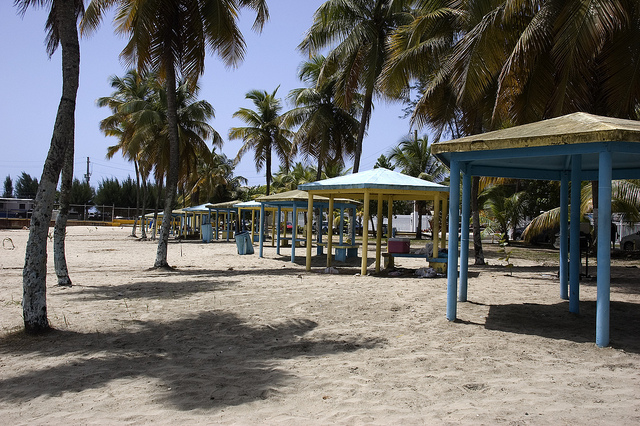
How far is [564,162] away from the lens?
7949mm

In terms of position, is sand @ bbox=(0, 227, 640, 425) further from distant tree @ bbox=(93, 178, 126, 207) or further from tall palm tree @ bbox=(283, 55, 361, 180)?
distant tree @ bbox=(93, 178, 126, 207)

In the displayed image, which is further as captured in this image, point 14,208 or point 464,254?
point 14,208

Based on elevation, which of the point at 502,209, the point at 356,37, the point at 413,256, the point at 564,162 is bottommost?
the point at 413,256

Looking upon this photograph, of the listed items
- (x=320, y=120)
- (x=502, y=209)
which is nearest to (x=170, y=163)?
(x=320, y=120)

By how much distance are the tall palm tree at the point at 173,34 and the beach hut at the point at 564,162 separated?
8126 mm

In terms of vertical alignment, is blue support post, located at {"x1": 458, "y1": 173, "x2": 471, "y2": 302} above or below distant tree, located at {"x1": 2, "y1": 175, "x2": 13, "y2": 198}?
below

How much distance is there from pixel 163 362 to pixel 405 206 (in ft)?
164

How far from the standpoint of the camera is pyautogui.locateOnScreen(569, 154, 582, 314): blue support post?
24.5 feet

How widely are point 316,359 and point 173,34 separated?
437 inches

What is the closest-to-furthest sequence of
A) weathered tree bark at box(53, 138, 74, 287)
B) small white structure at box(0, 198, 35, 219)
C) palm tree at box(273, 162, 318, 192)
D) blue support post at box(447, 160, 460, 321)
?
blue support post at box(447, 160, 460, 321)
weathered tree bark at box(53, 138, 74, 287)
palm tree at box(273, 162, 318, 192)
small white structure at box(0, 198, 35, 219)

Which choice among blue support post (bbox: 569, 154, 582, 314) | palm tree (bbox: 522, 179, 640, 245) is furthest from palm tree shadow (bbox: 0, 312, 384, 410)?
palm tree (bbox: 522, 179, 640, 245)

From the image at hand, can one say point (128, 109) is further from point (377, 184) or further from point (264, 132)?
point (377, 184)

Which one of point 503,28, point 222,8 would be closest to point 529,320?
point 503,28

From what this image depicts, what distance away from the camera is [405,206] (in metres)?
53.8
